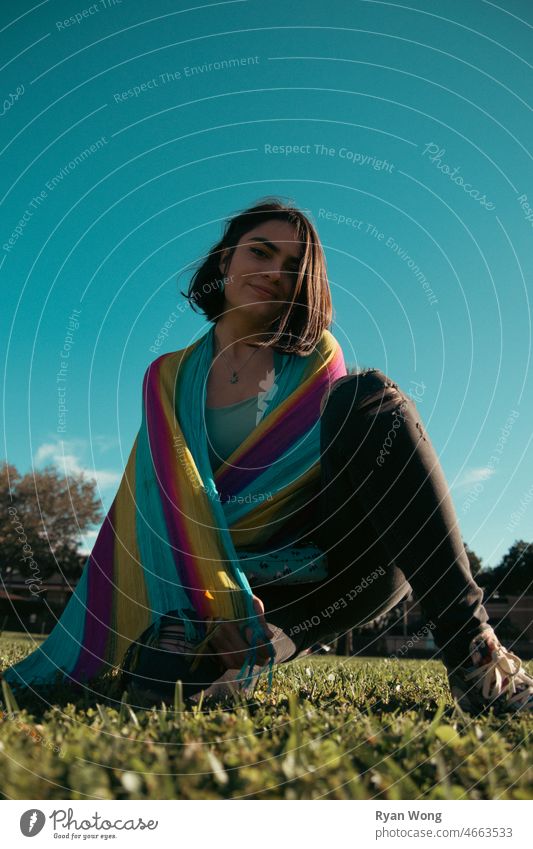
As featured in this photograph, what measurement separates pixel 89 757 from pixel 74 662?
1342 millimetres

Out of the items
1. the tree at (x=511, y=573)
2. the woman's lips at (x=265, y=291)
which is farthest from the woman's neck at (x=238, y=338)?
the tree at (x=511, y=573)

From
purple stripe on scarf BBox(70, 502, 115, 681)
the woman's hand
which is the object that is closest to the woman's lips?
purple stripe on scarf BBox(70, 502, 115, 681)

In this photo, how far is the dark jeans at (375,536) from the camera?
6.77 feet

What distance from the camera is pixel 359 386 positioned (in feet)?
7.52

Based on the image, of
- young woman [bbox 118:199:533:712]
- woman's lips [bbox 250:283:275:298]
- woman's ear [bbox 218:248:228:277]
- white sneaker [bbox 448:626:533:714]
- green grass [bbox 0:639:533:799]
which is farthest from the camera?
woman's ear [bbox 218:248:228:277]

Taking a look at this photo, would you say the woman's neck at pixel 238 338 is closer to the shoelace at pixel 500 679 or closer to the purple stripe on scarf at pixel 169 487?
the purple stripe on scarf at pixel 169 487

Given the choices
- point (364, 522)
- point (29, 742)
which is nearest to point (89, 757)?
point (29, 742)

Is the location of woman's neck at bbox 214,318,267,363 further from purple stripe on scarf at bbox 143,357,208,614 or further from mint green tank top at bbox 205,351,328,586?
mint green tank top at bbox 205,351,328,586

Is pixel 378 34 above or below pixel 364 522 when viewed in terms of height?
above

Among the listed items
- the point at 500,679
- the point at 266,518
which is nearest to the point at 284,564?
the point at 266,518

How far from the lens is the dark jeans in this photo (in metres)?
2.06

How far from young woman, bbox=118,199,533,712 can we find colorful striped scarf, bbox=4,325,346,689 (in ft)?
0.21

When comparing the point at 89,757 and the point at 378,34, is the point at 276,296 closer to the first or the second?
the point at 378,34
